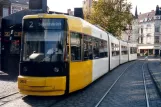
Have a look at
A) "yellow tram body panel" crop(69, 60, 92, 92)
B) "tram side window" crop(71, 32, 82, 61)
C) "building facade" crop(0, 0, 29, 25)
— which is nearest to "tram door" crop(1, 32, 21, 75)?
"yellow tram body panel" crop(69, 60, 92, 92)

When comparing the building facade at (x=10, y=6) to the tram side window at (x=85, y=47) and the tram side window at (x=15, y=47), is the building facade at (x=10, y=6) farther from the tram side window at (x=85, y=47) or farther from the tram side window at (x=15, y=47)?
the tram side window at (x=85, y=47)

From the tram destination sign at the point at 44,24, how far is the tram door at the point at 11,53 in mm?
8118

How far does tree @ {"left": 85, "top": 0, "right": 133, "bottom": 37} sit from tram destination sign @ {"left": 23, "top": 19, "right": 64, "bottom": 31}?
3960 cm

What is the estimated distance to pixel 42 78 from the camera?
1016 centimetres

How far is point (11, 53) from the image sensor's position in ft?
61.3

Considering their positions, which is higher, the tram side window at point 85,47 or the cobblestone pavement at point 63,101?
the tram side window at point 85,47

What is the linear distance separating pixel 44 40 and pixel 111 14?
41735 mm

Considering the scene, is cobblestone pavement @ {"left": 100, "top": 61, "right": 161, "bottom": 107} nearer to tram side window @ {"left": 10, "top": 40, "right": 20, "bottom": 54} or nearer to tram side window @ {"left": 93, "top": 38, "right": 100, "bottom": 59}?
tram side window @ {"left": 93, "top": 38, "right": 100, "bottom": 59}

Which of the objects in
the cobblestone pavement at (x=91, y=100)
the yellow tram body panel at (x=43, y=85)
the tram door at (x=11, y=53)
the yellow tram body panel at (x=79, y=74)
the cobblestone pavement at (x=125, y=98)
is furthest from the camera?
the tram door at (x=11, y=53)

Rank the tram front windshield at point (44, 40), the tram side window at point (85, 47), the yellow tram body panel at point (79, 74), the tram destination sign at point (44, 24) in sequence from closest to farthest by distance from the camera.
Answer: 1. the tram front windshield at point (44, 40)
2. the tram destination sign at point (44, 24)
3. the yellow tram body panel at point (79, 74)
4. the tram side window at point (85, 47)

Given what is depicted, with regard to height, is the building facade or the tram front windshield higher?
the building facade

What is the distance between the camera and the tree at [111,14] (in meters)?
50.2

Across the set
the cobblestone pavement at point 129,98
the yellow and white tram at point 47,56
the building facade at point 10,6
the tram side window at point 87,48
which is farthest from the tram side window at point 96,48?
the building facade at point 10,6

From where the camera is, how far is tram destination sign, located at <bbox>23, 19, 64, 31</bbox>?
10499mm
